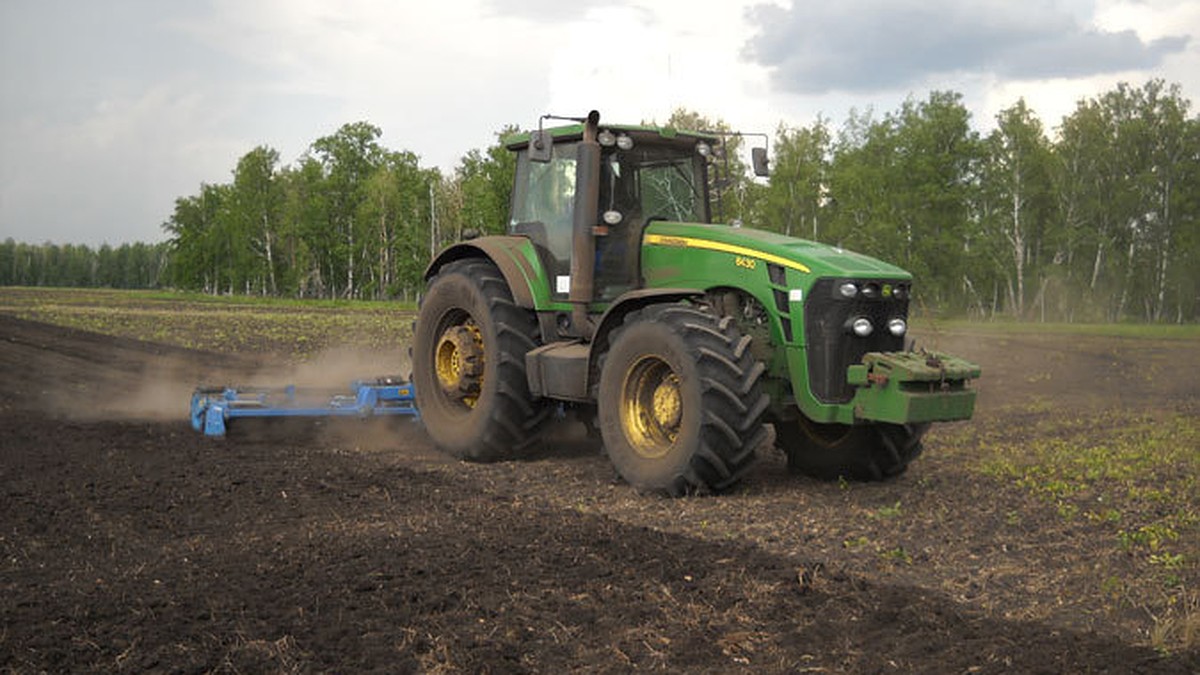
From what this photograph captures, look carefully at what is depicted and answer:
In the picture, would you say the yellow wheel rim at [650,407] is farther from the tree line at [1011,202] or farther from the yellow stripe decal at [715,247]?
the tree line at [1011,202]

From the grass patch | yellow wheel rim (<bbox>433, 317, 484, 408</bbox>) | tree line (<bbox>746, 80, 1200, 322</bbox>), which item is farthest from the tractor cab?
tree line (<bbox>746, 80, 1200, 322</bbox>)

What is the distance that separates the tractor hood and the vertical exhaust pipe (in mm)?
604

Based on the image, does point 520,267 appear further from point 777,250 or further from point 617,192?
point 777,250

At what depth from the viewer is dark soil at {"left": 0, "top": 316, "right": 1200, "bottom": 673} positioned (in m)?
4.53

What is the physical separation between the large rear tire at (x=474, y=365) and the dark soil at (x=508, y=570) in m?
0.35

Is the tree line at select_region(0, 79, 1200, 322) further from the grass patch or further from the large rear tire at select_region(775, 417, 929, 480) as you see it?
the large rear tire at select_region(775, 417, 929, 480)

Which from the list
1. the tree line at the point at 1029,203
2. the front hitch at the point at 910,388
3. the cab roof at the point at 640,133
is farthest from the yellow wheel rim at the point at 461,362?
the tree line at the point at 1029,203

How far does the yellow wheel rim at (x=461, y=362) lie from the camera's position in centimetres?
1001

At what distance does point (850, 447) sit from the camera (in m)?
8.59

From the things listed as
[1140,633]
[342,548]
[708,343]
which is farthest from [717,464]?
[1140,633]

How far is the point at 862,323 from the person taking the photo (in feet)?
25.6

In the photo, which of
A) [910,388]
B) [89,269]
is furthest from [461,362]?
[89,269]

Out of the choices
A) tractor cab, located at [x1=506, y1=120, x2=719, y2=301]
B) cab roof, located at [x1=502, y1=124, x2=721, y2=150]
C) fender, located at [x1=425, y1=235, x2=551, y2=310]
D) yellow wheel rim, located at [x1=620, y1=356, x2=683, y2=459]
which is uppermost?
cab roof, located at [x1=502, y1=124, x2=721, y2=150]

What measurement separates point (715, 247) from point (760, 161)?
46.3 inches
